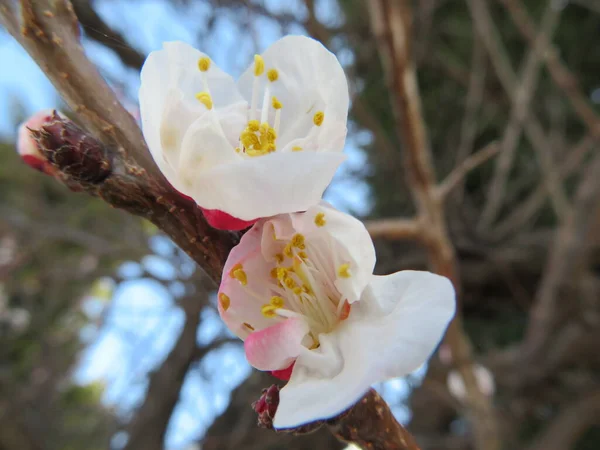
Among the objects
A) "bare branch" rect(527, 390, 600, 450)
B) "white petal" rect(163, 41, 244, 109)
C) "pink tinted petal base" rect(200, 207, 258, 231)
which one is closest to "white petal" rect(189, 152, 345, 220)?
"pink tinted petal base" rect(200, 207, 258, 231)

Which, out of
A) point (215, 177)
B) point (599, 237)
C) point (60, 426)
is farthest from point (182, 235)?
point (60, 426)

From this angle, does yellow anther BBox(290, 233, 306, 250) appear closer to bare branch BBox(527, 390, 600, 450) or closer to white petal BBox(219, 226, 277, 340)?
white petal BBox(219, 226, 277, 340)

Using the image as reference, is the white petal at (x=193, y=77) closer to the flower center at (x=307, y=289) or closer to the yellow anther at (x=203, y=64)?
the yellow anther at (x=203, y=64)

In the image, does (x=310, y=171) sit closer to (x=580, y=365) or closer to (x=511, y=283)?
(x=580, y=365)

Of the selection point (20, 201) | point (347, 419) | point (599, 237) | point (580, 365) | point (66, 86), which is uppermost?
point (66, 86)

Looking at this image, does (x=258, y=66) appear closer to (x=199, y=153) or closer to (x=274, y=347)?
(x=199, y=153)
